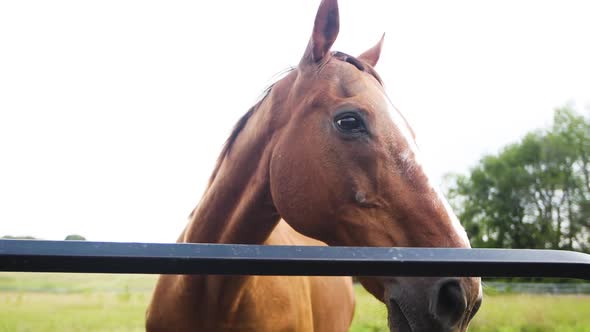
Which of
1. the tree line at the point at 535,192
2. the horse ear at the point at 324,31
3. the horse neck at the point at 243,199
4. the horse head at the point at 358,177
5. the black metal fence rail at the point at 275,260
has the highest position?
the horse ear at the point at 324,31

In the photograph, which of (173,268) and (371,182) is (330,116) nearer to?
(371,182)

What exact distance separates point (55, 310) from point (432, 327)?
3473 millimetres

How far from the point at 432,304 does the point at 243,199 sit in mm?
1164

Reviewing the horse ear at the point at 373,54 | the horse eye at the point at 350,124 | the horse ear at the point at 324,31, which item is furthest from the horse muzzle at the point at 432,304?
the horse ear at the point at 373,54

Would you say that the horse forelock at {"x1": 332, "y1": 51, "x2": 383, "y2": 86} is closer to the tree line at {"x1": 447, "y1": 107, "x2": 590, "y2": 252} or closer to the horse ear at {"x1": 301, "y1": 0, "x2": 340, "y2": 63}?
the horse ear at {"x1": 301, "y1": 0, "x2": 340, "y2": 63}

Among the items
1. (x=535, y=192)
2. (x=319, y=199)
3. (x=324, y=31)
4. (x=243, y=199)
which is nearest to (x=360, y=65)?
(x=324, y=31)

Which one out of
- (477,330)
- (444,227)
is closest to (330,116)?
(444,227)

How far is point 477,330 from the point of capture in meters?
6.30

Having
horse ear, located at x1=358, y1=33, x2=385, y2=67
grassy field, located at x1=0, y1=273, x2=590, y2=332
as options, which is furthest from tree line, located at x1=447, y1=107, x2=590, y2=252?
horse ear, located at x1=358, y1=33, x2=385, y2=67

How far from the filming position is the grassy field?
3.26 meters

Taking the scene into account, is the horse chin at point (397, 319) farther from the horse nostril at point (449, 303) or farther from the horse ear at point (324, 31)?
the horse ear at point (324, 31)

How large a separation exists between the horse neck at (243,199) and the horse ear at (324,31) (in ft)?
1.32

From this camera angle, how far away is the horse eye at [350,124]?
2.00 m

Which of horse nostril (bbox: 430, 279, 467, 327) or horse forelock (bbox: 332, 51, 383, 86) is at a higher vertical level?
horse forelock (bbox: 332, 51, 383, 86)
